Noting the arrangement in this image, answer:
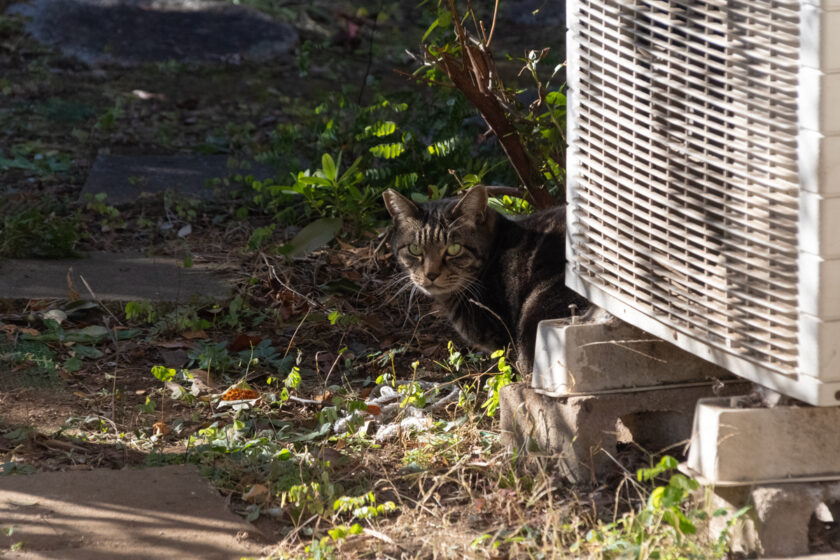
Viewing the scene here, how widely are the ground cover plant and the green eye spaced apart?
402 mm

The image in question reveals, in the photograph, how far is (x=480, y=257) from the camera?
12.8 feet

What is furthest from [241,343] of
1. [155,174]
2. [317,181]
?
[155,174]

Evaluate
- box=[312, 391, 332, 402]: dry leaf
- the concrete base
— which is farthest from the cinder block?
box=[312, 391, 332, 402]: dry leaf

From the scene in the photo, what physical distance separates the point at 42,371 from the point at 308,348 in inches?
40.4

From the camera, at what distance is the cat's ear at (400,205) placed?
3.99m

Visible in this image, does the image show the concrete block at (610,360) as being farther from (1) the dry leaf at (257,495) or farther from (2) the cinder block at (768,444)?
(1) the dry leaf at (257,495)

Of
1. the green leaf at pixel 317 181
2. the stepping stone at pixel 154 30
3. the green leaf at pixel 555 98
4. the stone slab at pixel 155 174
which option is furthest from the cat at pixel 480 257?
the stepping stone at pixel 154 30

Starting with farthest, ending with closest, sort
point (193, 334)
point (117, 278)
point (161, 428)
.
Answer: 1. point (117, 278)
2. point (193, 334)
3. point (161, 428)

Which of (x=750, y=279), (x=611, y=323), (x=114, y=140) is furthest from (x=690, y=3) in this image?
(x=114, y=140)

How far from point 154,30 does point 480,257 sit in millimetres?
5742

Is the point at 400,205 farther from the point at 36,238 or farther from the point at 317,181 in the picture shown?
Result: the point at 36,238

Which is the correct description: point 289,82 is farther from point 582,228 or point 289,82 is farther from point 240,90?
point 582,228

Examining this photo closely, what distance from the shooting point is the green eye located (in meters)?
3.91

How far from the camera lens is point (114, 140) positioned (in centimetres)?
661
